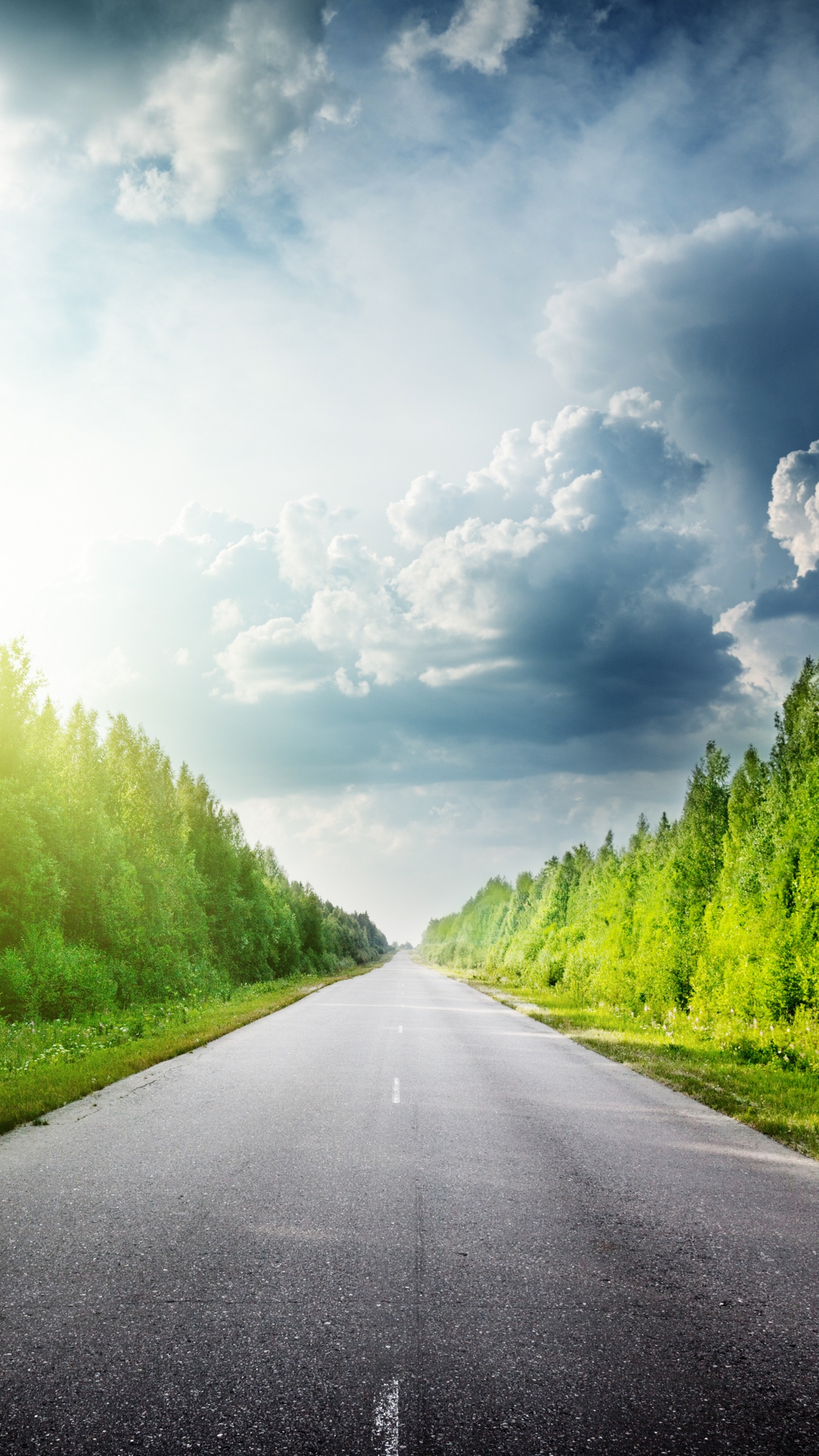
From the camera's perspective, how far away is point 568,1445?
321cm

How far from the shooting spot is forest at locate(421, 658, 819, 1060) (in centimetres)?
1595

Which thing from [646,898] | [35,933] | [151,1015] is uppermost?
[646,898]

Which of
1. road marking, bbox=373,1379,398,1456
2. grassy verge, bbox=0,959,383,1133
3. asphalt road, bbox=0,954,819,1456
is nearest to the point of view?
road marking, bbox=373,1379,398,1456

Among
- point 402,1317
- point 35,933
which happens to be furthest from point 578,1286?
point 35,933

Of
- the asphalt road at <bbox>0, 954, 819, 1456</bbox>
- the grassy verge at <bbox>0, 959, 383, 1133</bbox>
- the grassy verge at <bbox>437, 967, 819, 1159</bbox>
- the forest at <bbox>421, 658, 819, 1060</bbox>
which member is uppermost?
the forest at <bbox>421, 658, 819, 1060</bbox>

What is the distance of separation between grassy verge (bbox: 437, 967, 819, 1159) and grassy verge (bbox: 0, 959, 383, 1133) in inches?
350

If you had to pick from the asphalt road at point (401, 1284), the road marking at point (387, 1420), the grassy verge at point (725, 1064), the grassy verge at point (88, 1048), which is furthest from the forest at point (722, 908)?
the road marking at point (387, 1420)

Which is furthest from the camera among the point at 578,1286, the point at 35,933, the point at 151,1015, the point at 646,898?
the point at 646,898

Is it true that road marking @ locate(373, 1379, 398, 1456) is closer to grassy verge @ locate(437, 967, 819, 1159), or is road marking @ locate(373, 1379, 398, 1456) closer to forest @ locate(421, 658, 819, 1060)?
grassy verge @ locate(437, 967, 819, 1159)

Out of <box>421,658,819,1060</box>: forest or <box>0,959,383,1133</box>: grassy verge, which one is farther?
<box>421,658,819,1060</box>: forest

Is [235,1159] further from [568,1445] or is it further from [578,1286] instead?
[568,1445]

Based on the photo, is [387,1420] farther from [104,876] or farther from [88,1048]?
[104,876]

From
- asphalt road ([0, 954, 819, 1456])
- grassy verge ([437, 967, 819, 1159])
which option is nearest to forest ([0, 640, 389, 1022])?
asphalt road ([0, 954, 819, 1456])

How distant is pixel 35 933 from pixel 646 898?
812 inches
